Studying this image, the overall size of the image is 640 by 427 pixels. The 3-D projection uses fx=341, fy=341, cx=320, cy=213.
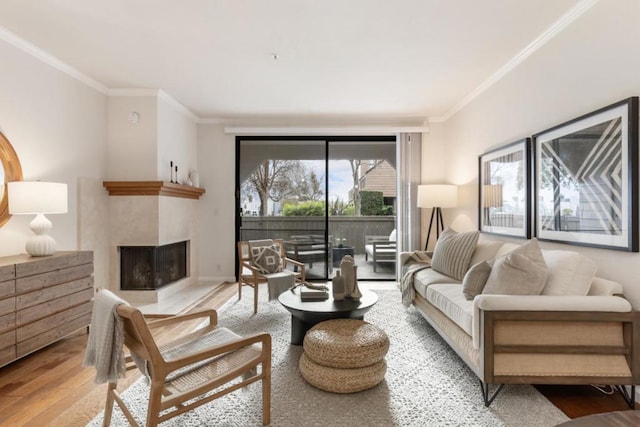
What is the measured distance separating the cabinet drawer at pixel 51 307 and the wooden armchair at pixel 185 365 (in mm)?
1301

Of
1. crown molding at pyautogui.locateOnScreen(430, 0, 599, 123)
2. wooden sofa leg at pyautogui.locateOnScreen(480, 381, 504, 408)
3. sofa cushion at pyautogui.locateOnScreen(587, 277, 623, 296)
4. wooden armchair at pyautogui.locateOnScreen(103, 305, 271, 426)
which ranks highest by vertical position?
crown molding at pyautogui.locateOnScreen(430, 0, 599, 123)

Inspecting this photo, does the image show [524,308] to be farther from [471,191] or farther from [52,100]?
[52,100]

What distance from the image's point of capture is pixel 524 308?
1.95m

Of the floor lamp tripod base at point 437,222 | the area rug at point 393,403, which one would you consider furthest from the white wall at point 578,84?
the floor lamp tripod base at point 437,222

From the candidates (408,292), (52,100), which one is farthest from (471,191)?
(52,100)

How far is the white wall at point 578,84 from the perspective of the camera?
2.13 meters

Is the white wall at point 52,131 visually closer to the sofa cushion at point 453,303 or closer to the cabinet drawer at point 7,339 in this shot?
the cabinet drawer at point 7,339

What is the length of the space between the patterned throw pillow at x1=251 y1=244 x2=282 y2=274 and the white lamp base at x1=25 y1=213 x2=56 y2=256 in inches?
79.5

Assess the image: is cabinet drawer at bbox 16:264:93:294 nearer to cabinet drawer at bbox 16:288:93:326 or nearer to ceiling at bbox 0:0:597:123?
cabinet drawer at bbox 16:288:93:326

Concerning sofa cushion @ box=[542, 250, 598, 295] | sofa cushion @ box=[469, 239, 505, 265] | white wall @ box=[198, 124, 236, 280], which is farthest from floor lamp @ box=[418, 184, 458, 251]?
white wall @ box=[198, 124, 236, 280]

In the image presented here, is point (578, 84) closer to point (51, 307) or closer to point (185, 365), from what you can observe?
point (185, 365)

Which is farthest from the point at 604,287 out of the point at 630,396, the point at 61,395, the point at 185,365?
the point at 61,395

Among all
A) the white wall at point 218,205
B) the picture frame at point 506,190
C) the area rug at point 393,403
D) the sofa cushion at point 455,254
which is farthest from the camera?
the white wall at point 218,205

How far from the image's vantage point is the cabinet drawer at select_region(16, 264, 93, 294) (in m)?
2.52
